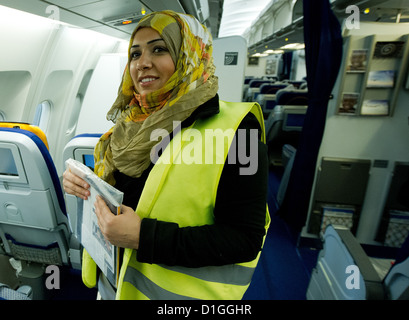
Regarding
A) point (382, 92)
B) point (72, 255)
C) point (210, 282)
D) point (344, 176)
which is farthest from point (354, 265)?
point (72, 255)

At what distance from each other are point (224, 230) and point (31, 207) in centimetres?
169

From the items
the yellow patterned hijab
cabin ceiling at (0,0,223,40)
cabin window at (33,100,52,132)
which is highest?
cabin ceiling at (0,0,223,40)

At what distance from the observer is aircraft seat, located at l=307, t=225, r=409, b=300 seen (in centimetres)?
117

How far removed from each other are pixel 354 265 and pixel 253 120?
1.13m

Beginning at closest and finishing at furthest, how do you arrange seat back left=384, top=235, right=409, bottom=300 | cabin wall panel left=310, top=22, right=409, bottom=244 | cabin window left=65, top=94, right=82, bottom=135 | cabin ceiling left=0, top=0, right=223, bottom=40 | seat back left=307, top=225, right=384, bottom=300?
1. seat back left=384, top=235, right=409, bottom=300
2. seat back left=307, top=225, right=384, bottom=300
3. cabin ceiling left=0, top=0, right=223, bottom=40
4. cabin wall panel left=310, top=22, right=409, bottom=244
5. cabin window left=65, top=94, right=82, bottom=135

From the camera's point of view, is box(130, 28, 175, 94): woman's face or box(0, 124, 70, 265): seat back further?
box(0, 124, 70, 265): seat back

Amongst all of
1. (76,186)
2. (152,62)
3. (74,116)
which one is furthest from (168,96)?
(74,116)

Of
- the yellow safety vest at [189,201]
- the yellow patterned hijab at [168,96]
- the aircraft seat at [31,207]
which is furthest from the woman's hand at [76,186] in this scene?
the aircraft seat at [31,207]

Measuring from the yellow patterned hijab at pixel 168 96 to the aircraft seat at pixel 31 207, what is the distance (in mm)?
743

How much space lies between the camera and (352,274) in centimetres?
137

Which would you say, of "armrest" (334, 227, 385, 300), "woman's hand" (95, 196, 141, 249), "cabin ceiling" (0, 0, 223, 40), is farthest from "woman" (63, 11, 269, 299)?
"cabin ceiling" (0, 0, 223, 40)

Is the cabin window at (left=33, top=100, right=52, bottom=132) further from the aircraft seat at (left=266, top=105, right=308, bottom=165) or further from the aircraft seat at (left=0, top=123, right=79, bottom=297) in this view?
the aircraft seat at (left=266, top=105, right=308, bottom=165)

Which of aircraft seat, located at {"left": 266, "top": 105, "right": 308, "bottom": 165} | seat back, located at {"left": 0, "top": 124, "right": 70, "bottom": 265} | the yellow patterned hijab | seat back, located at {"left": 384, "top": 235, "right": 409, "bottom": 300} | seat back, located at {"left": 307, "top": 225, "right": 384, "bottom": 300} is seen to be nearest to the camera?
the yellow patterned hijab

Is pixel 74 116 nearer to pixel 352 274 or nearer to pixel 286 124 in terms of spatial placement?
pixel 286 124
